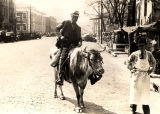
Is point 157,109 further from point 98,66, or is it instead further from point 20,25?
point 20,25

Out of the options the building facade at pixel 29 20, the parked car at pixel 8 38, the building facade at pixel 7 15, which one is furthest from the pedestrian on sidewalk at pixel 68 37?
the building facade at pixel 29 20

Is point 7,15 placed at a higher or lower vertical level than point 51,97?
higher

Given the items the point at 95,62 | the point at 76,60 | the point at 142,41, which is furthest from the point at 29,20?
the point at 142,41

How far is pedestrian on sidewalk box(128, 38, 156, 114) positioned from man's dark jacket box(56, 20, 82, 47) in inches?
76.2

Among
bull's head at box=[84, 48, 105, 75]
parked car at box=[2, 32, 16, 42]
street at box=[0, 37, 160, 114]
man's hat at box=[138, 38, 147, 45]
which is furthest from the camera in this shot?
parked car at box=[2, 32, 16, 42]

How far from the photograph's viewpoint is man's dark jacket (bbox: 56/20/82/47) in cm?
781

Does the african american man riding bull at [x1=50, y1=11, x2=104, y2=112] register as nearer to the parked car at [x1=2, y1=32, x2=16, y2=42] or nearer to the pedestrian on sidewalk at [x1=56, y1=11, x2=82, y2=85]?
the pedestrian on sidewalk at [x1=56, y1=11, x2=82, y2=85]

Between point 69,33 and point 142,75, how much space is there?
2329 mm

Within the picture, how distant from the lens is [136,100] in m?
6.30

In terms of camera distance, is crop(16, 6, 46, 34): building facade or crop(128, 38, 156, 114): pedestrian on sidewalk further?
crop(16, 6, 46, 34): building facade

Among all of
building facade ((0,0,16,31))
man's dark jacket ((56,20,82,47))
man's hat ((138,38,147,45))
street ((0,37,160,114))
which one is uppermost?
building facade ((0,0,16,31))

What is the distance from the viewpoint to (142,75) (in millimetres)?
6227

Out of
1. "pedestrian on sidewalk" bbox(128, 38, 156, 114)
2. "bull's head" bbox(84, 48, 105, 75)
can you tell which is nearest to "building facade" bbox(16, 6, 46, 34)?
"bull's head" bbox(84, 48, 105, 75)

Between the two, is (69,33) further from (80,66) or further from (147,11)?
(147,11)
